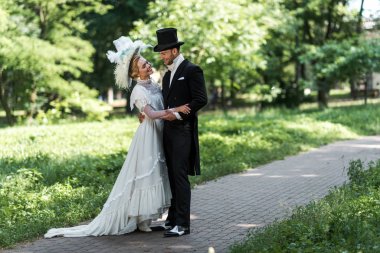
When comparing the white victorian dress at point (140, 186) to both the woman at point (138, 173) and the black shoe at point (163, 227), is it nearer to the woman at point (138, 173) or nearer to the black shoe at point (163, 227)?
the woman at point (138, 173)

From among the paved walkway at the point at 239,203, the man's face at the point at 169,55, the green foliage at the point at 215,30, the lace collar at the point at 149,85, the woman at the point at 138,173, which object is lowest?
the paved walkway at the point at 239,203

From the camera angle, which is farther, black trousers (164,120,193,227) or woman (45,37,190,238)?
woman (45,37,190,238)

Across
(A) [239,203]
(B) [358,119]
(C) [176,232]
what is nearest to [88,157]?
(A) [239,203]

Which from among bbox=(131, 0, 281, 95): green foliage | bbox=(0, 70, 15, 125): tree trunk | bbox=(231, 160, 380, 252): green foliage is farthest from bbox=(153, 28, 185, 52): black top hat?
bbox=(0, 70, 15, 125): tree trunk

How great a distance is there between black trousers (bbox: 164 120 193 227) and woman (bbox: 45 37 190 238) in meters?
0.19

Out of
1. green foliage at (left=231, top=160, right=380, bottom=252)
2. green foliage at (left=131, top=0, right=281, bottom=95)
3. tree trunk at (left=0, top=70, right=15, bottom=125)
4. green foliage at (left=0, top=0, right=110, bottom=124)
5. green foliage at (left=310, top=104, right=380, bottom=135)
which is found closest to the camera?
green foliage at (left=231, top=160, right=380, bottom=252)

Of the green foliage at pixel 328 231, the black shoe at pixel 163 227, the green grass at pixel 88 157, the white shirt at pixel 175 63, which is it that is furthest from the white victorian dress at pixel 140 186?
the green foliage at pixel 328 231

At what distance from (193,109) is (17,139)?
10.2 m

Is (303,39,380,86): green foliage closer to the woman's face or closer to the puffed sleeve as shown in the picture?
the woman's face

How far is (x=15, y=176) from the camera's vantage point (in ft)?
31.2

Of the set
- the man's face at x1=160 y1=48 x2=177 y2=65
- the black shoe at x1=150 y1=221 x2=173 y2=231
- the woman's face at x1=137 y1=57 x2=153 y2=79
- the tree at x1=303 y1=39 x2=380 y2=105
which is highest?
the tree at x1=303 y1=39 x2=380 y2=105

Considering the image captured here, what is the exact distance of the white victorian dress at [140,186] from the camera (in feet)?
21.3

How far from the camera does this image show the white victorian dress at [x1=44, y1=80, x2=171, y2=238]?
6496 millimetres

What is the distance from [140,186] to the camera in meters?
6.51
